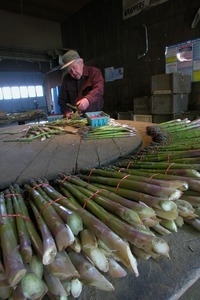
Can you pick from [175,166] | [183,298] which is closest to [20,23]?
[175,166]

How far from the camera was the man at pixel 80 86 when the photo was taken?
322 cm

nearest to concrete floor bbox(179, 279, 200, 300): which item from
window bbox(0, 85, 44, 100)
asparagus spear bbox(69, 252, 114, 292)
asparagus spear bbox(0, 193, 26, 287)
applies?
asparagus spear bbox(69, 252, 114, 292)

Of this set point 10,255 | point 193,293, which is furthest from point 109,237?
point 193,293

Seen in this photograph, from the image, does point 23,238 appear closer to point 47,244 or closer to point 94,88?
point 47,244

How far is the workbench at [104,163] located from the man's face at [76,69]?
4.56 feet

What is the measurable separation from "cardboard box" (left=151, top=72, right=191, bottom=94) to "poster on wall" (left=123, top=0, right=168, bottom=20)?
211 centimetres

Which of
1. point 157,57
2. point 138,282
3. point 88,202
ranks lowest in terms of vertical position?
point 138,282

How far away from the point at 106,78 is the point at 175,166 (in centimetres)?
669

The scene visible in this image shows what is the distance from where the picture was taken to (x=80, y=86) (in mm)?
3562

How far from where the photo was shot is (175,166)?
1128 mm

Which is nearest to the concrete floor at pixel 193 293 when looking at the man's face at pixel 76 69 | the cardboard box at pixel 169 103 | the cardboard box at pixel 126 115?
the man's face at pixel 76 69

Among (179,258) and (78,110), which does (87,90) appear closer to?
(78,110)

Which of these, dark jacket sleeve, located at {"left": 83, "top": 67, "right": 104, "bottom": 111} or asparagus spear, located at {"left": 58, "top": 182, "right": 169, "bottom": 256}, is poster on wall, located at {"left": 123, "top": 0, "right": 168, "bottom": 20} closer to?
dark jacket sleeve, located at {"left": 83, "top": 67, "right": 104, "bottom": 111}

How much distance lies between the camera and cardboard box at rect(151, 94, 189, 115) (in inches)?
183
